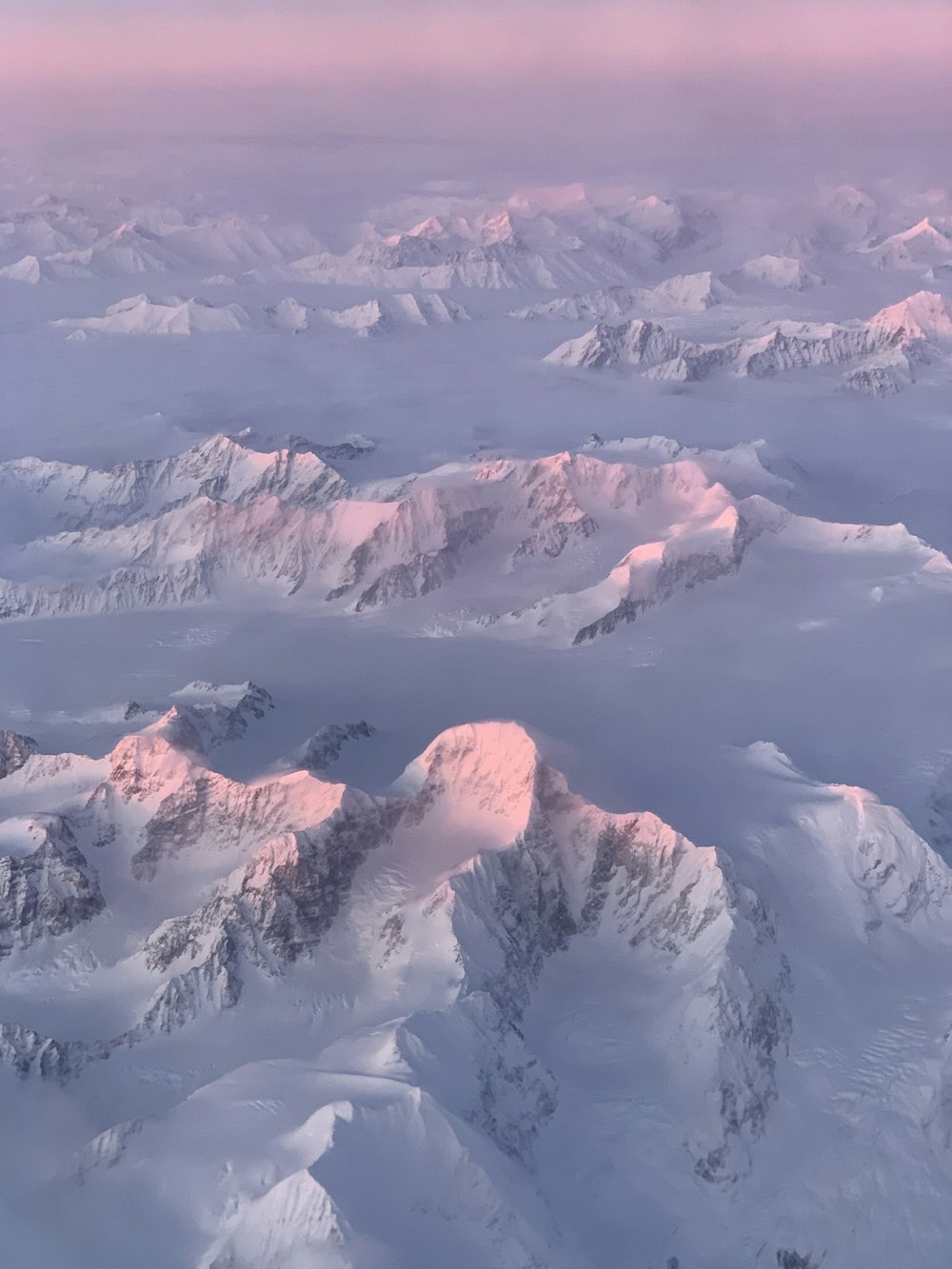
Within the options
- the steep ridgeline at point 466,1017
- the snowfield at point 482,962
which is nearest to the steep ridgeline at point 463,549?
the snowfield at point 482,962

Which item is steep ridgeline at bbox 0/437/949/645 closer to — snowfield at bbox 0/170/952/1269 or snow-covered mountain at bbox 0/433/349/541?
snow-covered mountain at bbox 0/433/349/541

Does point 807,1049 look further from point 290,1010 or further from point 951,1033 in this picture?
point 290,1010

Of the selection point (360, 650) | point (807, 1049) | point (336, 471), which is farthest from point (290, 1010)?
point (336, 471)

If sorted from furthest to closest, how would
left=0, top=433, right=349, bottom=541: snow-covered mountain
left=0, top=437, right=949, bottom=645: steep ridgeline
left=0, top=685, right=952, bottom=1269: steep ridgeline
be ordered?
left=0, top=433, right=349, bottom=541: snow-covered mountain
left=0, top=437, right=949, bottom=645: steep ridgeline
left=0, top=685, right=952, bottom=1269: steep ridgeline

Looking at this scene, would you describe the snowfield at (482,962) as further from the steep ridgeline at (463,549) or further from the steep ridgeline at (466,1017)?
the steep ridgeline at (463,549)

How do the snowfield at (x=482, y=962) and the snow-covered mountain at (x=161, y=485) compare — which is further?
the snow-covered mountain at (x=161, y=485)

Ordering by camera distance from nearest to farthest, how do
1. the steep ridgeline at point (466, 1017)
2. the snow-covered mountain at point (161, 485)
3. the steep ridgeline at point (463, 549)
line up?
the steep ridgeline at point (466, 1017)
the steep ridgeline at point (463, 549)
the snow-covered mountain at point (161, 485)

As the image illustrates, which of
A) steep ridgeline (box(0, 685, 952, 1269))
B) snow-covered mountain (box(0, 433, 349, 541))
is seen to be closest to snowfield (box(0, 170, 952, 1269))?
steep ridgeline (box(0, 685, 952, 1269))
